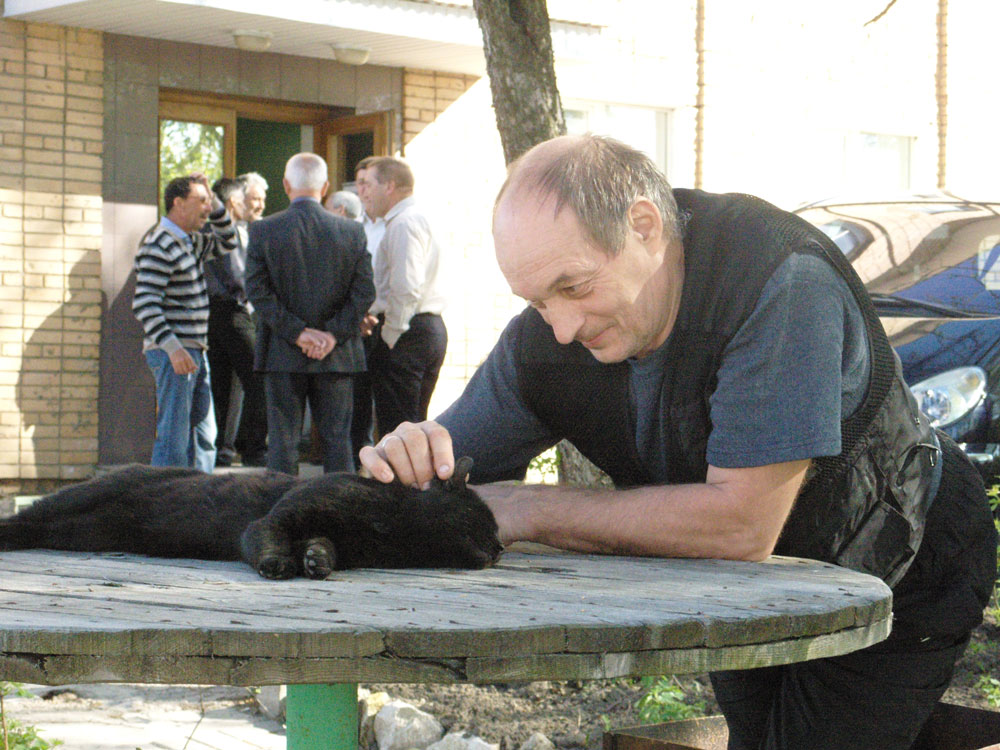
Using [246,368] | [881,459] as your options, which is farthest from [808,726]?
[246,368]

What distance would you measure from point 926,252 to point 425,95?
18.9 ft

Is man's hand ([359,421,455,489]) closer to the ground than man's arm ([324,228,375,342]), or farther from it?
closer to the ground

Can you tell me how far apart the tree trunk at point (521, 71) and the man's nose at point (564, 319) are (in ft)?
9.41

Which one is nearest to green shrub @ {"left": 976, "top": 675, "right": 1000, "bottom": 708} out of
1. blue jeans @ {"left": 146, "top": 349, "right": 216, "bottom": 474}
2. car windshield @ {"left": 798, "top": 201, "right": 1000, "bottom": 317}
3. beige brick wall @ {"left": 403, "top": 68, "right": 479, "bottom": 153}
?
car windshield @ {"left": 798, "top": 201, "right": 1000, "bottom": 317}

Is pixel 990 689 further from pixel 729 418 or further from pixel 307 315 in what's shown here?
pixel 307 315

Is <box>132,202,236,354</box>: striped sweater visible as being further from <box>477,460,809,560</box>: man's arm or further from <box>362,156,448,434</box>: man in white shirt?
<box>477,460,809,560</box>: man's arm

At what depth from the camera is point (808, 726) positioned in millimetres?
2410

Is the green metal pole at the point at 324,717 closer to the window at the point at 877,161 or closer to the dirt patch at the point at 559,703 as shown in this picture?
the dirt patch at the point at 559,703

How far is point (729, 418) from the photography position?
2160 mm

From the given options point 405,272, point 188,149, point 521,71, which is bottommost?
point 405,272

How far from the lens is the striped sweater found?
7359 millimetres

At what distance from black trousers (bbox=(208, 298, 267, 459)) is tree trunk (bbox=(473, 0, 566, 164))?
13.2ft

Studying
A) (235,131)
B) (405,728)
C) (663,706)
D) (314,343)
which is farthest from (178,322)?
(663,706)

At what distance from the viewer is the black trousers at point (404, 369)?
25.1ft
